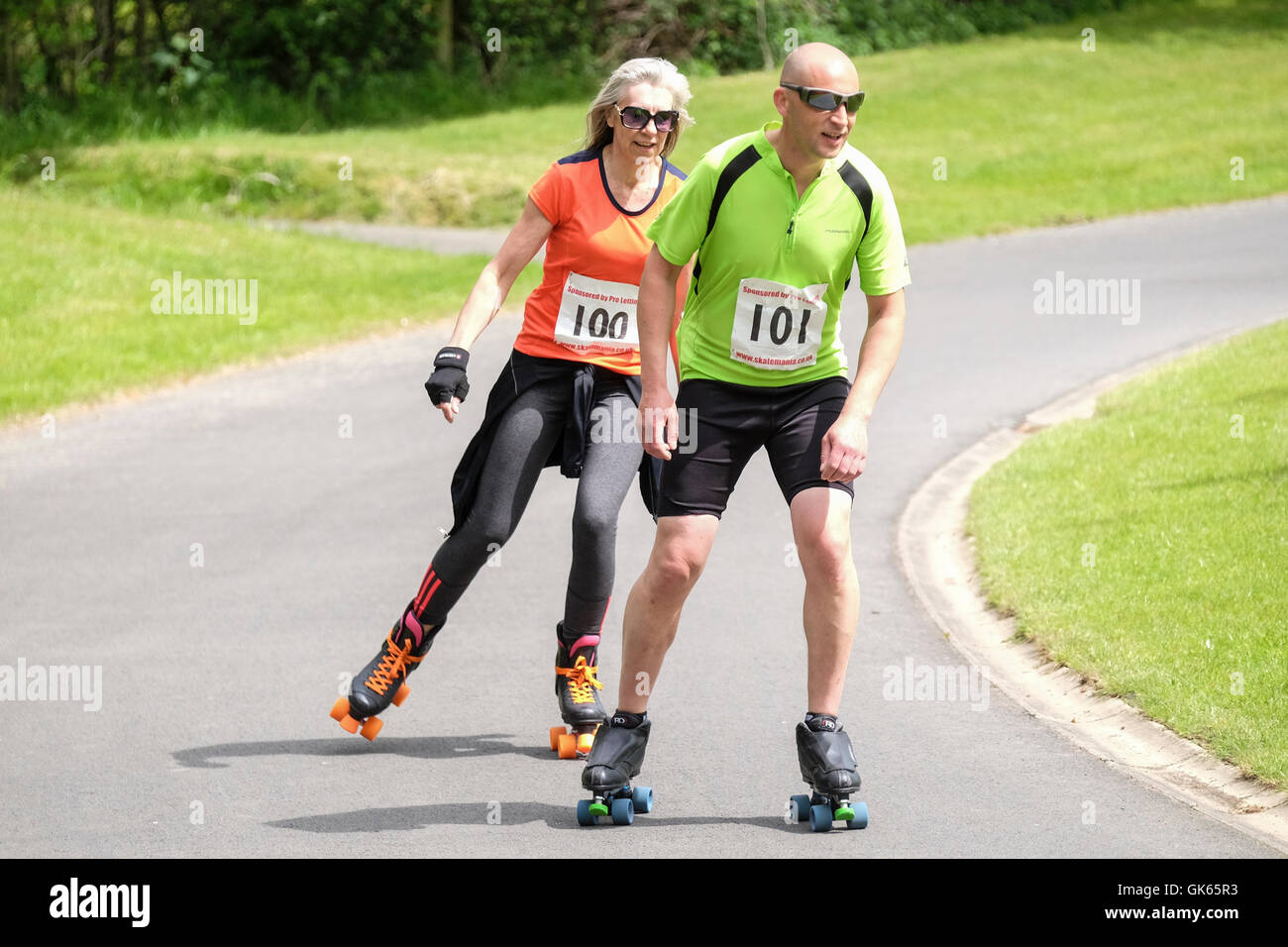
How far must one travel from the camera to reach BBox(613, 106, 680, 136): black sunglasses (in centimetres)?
544

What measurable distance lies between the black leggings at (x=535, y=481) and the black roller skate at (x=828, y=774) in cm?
104

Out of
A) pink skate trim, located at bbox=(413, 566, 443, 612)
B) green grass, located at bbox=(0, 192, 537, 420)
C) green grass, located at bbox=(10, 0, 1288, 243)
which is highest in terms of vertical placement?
green grass, located at bbox=(10, 0, 1288, 243)

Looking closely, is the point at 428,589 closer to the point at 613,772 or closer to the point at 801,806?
the point at 613,772

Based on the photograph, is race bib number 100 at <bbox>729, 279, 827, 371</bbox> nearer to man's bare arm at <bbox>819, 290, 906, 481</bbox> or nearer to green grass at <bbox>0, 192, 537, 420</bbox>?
man's bare arm at <bbox>819, 290, 906, 481</bbox>

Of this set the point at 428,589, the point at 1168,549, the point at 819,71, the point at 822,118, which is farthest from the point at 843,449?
the point at 1168,549

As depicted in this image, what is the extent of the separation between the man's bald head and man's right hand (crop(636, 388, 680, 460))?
0.95 meters

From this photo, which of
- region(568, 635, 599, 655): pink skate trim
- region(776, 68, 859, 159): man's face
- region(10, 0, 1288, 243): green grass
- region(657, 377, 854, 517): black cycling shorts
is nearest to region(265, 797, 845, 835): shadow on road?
region(568, 635, 599, 655): pink skate trim

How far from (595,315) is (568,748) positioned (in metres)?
1.48

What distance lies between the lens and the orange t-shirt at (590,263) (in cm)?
562

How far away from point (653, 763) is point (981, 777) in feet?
3.58

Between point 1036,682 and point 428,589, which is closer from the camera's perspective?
point 428,589

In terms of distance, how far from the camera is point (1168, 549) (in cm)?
784

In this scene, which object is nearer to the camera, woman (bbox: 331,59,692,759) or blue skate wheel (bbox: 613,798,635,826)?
blue skate wheel (bbox: 613,798,635,826)

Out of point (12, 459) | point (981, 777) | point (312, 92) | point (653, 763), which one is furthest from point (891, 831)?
point (312, 92)
